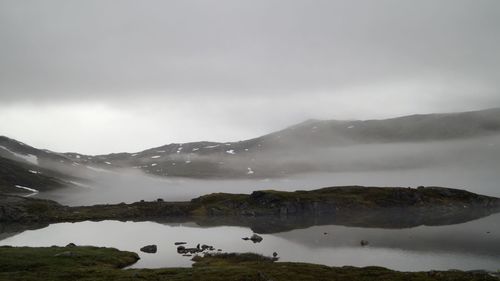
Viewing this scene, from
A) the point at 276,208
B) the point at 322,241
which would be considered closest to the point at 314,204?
the point at 276,208

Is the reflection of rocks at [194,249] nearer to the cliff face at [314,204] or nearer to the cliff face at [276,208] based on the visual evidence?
the cliff face at [276,208]

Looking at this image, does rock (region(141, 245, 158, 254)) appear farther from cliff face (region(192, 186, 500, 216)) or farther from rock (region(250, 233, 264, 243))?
cliff face (region(192, 186, 500, 216))

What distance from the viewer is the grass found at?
59500mm

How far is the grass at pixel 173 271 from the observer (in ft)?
195

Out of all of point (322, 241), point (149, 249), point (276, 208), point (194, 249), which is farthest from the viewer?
point (276, 208)

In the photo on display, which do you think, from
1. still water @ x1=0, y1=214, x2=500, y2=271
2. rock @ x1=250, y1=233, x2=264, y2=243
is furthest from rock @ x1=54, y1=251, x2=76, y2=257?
rock @ x1=250, y1=233, x2=264, y2=243

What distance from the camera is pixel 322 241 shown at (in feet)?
349

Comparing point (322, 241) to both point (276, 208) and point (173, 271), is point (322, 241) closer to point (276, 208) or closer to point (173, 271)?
point (173, 271)

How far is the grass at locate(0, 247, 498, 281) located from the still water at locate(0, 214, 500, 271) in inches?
322

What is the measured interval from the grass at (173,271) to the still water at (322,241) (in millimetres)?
8191

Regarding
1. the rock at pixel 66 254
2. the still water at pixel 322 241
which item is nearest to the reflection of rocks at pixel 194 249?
the still water at pixel 322 241

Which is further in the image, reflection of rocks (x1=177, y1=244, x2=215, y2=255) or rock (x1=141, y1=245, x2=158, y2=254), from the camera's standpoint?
rock (x1=141, y1=245, x2=158, y2=254)

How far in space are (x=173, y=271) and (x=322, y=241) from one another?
51.4 metres

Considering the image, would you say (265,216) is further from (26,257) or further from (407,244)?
(26,257)
